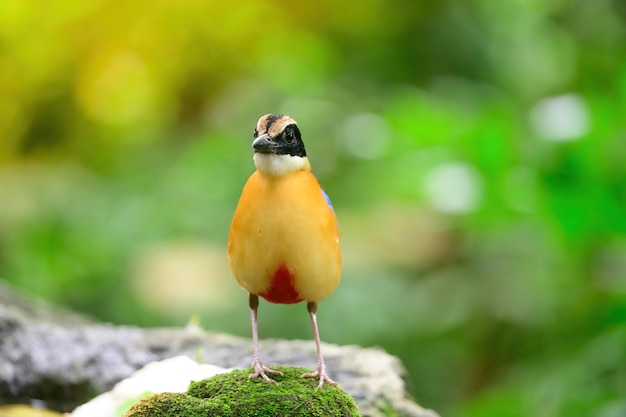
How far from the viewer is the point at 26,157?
21.4 feet

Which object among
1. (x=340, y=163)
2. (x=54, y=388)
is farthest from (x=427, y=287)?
(x=54, y=388)

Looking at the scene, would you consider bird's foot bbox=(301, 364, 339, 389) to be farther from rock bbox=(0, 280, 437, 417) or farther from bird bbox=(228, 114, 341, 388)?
rock bbox=(0, 280, 437, 417)

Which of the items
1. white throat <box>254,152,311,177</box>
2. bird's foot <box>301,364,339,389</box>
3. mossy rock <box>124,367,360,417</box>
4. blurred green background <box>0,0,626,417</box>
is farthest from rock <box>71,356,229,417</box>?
blurred green background <box>0,0,626,417</box>

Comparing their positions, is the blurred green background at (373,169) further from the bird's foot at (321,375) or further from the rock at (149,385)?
the rock at (149,385)

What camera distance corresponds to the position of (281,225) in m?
2.04

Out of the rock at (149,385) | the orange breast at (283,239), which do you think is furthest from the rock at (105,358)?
the orange breast at (283,239)

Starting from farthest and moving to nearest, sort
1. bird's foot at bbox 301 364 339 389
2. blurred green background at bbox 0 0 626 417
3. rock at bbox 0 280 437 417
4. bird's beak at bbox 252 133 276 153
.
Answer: blurred green background at bbox 0 0 626 417 < rock at bbox 0 280 437 417 < bird's foot at bbox 301 364 339 389 < bird's beak at bbox 252 133 276 153

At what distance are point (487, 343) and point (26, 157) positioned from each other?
399cm

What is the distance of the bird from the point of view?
204 cm

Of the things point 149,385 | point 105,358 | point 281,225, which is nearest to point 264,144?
point 281,225

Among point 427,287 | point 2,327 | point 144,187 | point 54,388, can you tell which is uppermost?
point 144,187

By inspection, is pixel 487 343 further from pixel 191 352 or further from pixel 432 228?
pixel 191 352

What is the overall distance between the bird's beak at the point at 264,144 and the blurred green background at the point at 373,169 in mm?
2037

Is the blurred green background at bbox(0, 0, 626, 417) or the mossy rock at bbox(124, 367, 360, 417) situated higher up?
the blurred green background at bbox(0, 0, 626, 417)
